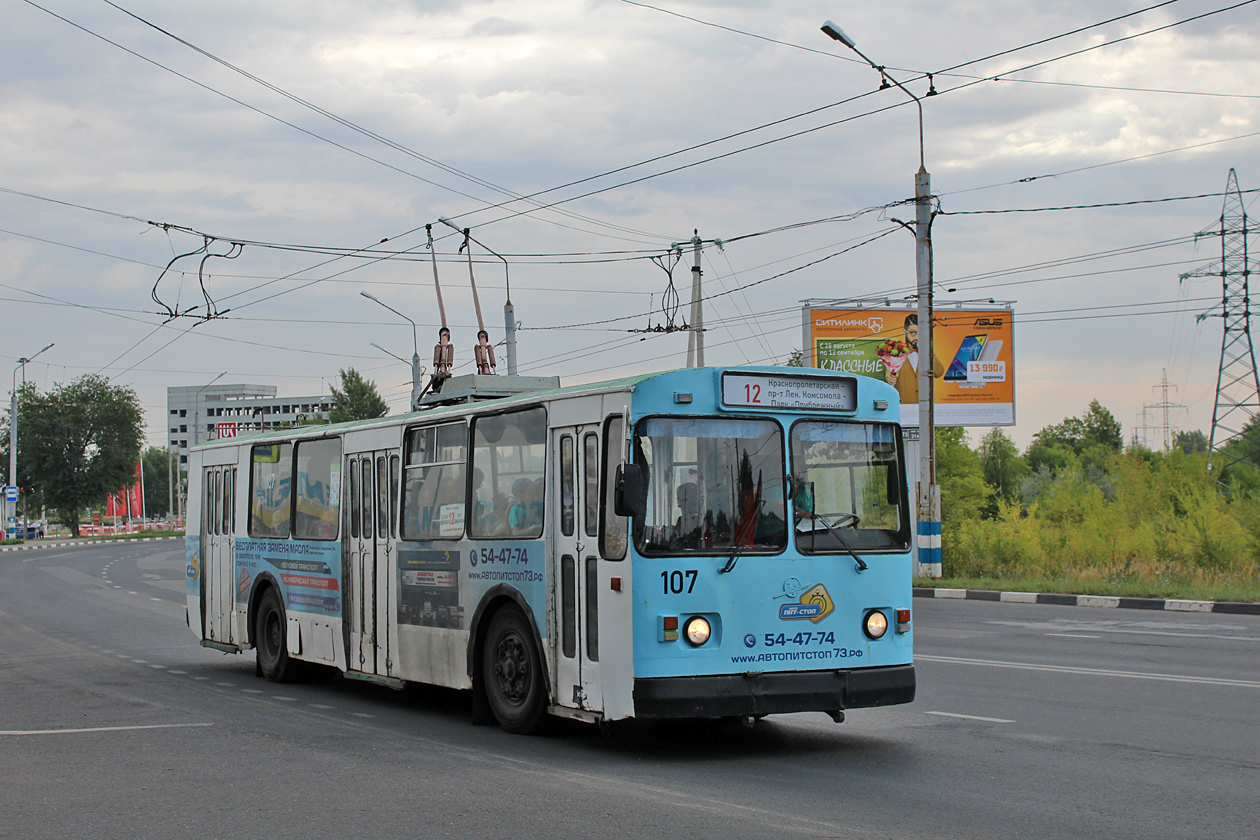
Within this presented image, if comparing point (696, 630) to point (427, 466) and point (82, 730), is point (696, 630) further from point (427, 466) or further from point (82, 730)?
point (82, 730)

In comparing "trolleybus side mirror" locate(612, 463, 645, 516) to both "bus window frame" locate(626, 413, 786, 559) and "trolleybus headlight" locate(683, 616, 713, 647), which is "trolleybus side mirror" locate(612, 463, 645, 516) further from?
"trolleybus headlight" locate(683, 616, 713, 647)

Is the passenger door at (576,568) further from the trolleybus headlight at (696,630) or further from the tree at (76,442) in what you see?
the tree at (76,442)

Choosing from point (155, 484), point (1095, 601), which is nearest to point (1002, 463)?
point (1095, 601)

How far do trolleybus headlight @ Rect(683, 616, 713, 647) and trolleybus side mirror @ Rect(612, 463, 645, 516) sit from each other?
2.65 ft

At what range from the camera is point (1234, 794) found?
22.6ft

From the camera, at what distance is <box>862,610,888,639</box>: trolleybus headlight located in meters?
8.65

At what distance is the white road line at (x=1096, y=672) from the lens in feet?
37.3

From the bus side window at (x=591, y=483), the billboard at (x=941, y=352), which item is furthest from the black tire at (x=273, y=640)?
the billboard at (x=941, y=352)

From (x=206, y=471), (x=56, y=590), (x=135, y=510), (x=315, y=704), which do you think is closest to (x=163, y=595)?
(x=56, y=590)

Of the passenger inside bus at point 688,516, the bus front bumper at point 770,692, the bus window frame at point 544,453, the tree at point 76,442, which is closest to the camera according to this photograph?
the bus front bumper at point 770,692

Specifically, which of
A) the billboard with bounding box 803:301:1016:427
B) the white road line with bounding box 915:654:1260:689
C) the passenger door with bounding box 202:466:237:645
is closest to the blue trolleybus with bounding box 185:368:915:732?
the white road line with bounding box 915:654:1260:689

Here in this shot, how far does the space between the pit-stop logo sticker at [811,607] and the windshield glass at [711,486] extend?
1.24 feet

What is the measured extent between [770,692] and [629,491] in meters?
1.62

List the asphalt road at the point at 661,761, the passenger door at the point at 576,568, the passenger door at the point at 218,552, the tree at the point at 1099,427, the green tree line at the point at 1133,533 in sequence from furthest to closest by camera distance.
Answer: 1. the tree at the point at 1099,427
2. the green tree line at the point at 1133,533
3. the passenger door at the point at 218,552
4. the passenger door at the point at 576,568
5. the asphalt road at the point at 661,761
